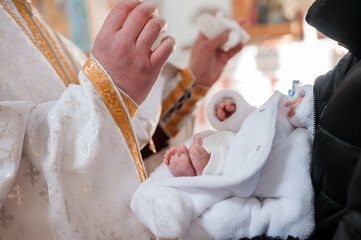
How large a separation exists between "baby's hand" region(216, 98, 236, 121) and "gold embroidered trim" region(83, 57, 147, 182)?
0.19 meters

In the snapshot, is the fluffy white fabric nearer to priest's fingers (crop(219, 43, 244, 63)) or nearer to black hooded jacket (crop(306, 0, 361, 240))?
priest's fingers (crop(219, 43, 244, 63))

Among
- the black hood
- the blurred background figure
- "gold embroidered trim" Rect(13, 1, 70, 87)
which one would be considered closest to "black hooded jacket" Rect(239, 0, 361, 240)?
the black hood

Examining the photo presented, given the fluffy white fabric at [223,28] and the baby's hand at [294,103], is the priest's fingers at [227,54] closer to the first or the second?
the fluffy white fabric at [223,28]

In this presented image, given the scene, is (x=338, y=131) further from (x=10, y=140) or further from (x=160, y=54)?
(x=10, y=140)

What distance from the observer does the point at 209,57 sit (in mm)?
1263

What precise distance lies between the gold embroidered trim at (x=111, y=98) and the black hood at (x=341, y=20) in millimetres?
355

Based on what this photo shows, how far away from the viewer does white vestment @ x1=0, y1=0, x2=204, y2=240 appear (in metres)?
0.62

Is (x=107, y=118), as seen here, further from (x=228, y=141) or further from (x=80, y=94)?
(x=228, y=141)

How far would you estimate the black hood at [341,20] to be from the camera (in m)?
0.49

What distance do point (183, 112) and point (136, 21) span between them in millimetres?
619

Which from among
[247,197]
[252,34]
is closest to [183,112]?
[247,197]

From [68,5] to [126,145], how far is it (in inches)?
113

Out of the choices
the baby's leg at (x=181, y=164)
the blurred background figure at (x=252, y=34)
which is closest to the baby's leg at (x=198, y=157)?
the baby's leg at (x=181, y=164)

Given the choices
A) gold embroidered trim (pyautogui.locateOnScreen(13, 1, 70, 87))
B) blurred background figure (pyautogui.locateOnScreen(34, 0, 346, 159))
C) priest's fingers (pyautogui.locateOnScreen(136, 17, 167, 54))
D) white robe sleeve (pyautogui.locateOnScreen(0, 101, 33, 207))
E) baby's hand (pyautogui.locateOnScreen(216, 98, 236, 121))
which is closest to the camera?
white robe sleeve (pyautogui.locateOnScreen(0, 101, 33, 207))
